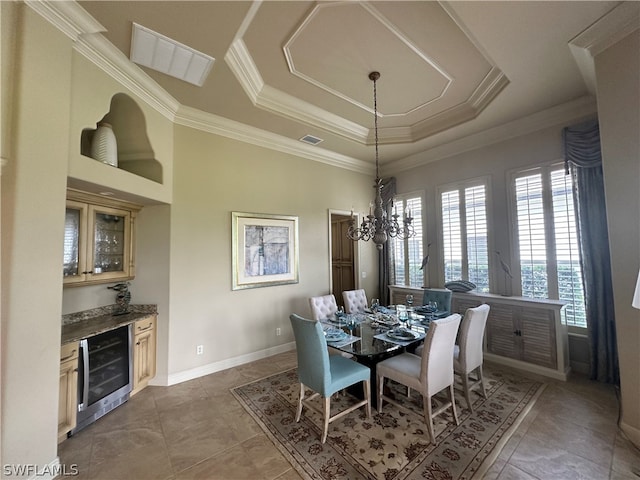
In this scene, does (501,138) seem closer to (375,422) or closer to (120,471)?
(375,422)

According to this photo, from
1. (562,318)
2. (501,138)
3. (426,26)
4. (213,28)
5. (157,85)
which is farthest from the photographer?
(501,138)

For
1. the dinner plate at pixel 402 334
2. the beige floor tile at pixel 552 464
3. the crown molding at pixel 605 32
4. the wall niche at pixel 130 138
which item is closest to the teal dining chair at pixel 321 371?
the dinner plate at pixel 402 334

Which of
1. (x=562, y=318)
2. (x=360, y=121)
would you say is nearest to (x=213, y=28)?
(x=360, y=121)

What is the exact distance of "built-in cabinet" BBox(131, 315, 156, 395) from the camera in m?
2.97

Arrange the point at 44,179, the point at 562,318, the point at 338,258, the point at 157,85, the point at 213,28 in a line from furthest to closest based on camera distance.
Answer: the point at 338,258, the point at 562,318, the point at 157,85, the point at 213,28, the point at 44,179

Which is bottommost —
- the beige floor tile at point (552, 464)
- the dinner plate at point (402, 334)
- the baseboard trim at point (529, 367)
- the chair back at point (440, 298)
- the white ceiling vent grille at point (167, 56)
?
the beige floor tile at point (552, 464)

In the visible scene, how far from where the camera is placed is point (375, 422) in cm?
248

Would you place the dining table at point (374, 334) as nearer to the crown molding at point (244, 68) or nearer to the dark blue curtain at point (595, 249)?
the dark blue curtain at point (595, 249)

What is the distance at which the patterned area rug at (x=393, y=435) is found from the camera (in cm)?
195

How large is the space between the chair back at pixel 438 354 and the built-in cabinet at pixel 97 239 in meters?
3.43

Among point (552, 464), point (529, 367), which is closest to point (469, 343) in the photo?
point (552, 464)

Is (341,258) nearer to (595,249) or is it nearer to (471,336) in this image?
(471,336)

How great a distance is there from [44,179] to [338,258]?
4993mm

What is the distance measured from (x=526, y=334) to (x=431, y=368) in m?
2.16
